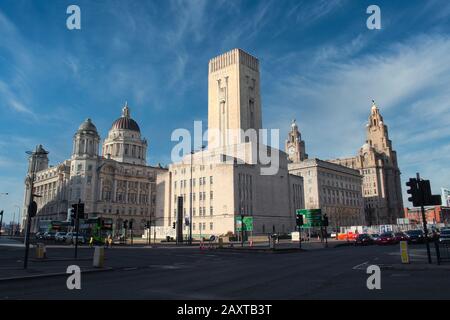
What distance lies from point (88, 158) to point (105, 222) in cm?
6484

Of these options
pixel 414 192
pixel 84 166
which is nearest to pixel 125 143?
pixel 84 166

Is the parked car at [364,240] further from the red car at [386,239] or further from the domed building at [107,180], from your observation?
the domed building at [107,180]

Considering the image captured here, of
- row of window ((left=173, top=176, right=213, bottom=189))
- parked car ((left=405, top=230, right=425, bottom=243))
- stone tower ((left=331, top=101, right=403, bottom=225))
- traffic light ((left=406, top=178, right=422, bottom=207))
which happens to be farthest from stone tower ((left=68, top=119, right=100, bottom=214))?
stone tower ((left=331, top=101, right=403, bottom=225))

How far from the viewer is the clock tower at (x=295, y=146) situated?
170 meters

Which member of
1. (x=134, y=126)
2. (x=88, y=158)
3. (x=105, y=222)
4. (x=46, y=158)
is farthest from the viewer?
(x=46, y=158)

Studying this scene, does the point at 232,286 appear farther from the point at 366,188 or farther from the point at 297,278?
the point at 366,188

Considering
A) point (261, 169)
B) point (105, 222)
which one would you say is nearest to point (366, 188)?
point (261, 169)

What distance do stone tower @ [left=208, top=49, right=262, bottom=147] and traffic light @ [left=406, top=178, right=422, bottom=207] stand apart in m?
77.3

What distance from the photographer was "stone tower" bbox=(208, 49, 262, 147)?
A: 9706 centimetres

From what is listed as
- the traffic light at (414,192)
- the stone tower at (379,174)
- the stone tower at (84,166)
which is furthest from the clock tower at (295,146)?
the traffic light at (414,192)

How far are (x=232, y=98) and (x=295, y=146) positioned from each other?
80.6 m

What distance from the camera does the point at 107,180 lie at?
124125 millimetres

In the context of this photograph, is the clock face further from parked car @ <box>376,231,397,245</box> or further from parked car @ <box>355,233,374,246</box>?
parked car @ <box>376,231,397,245</box>
